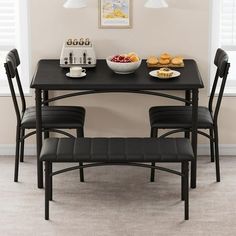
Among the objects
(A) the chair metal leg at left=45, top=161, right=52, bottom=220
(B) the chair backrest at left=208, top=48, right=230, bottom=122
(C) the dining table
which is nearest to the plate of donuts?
(C) the dining table

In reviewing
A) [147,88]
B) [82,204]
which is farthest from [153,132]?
[82,204]

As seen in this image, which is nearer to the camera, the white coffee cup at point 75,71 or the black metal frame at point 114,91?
the black metal frame at point 114,91

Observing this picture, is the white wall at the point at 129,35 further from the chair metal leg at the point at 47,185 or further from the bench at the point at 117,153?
the chair metal leg at the point at 47,185

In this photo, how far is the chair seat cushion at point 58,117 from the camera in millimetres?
5355

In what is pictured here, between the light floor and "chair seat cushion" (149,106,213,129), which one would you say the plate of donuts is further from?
the light floor

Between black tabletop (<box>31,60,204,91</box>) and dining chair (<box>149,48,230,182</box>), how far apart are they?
19 cm

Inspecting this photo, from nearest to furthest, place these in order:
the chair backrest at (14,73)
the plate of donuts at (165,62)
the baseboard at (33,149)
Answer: the chair backrest at (14,73)
the plate of donuts at (165,62)
the baseboard at (33,149)

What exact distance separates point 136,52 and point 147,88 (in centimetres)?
68

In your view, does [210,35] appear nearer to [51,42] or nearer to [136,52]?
[136,52]

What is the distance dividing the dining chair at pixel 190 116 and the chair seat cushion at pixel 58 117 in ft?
1.76

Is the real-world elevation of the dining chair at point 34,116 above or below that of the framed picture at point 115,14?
below

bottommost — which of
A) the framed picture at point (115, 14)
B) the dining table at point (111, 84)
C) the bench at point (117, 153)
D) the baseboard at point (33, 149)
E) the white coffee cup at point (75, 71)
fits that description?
the baseboard at point (33, 149)

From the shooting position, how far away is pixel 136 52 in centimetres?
580

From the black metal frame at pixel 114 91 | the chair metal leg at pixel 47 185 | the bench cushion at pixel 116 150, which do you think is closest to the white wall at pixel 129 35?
the black metal frame at pixel 114 91
